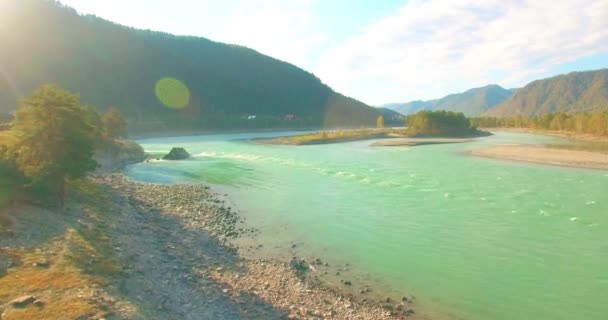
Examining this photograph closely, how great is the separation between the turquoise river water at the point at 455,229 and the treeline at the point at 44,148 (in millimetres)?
12146

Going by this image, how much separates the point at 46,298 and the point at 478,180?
43792mm

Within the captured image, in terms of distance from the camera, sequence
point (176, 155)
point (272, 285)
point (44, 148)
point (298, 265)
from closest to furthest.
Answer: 1. point (272, 285)
2. point (298, 265)
3. point (44, 148)
4. point (176, 155)

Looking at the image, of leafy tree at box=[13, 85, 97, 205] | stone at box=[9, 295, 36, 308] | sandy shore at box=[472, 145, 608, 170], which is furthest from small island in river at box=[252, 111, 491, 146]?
stone at box=[9, 295, 36, 308]

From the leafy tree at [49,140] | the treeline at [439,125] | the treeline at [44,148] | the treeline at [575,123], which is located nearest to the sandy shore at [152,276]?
the treeline at [44,148]

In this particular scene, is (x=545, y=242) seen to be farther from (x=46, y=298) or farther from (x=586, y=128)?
(x=586, y=128)

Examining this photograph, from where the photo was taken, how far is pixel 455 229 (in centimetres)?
2636

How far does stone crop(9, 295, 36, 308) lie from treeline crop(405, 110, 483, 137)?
134m

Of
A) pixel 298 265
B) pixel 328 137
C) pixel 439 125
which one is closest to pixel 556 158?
pixel 298 265

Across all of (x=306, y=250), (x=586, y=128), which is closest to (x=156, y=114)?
(x=586, y=128)

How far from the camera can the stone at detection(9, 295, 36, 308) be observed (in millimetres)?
11336

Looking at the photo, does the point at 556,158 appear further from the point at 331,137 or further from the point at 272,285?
the point at 331,137

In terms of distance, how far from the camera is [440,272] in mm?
19219

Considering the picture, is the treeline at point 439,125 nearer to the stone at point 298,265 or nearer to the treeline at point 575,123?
the treeline at point 575,123

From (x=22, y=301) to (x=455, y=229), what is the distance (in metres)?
23.3
